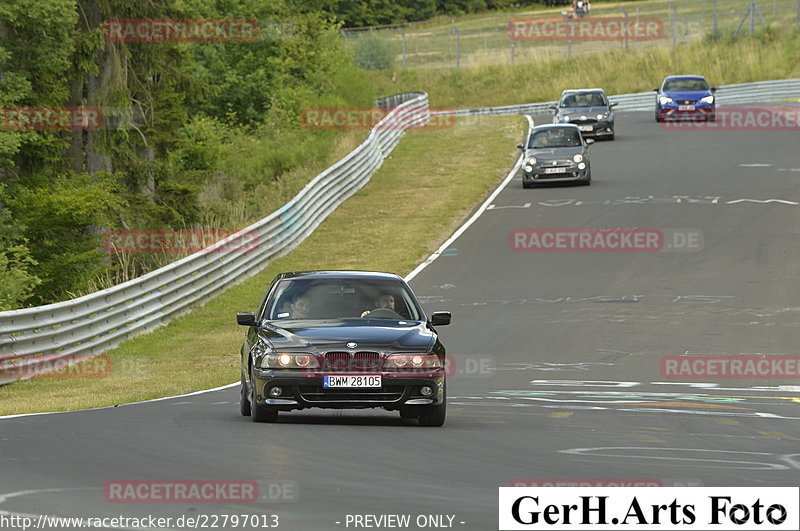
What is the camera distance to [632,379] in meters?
16.8

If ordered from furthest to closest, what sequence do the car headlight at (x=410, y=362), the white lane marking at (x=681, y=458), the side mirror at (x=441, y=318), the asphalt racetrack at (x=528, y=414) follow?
the side mirror at (x=441, y=318), the car headlight at (x=410, y=362), the white lane marking at (x=681, y=458), the asphalt racetrack at (x=528, y=414)

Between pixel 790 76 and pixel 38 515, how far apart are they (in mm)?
63558

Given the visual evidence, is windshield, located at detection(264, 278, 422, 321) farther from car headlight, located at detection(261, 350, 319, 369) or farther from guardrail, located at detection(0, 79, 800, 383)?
guardrail, located at detection(0, 79, 800, 383)

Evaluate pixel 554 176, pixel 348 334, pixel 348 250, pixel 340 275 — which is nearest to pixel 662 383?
pixel 340 275

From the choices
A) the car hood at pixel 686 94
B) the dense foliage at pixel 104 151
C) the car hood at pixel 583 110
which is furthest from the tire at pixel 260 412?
the car hood at pixel 686 94

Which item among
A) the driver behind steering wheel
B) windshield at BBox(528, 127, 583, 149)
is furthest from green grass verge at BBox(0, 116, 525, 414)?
the driver behind steering wheel

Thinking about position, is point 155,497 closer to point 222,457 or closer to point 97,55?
point 222,457

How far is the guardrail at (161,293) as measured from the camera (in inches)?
755

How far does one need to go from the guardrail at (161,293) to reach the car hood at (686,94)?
13.3 metres

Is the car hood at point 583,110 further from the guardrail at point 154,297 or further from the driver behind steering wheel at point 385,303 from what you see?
the driver behind steering wheel at point 385,303

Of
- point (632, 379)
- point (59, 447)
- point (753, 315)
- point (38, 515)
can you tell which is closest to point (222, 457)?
point (59, 447)

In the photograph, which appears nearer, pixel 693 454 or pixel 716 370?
pixel 693 454

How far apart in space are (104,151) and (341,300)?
952 inches

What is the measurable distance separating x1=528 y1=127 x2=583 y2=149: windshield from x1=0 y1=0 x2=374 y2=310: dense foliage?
26.0 ft
